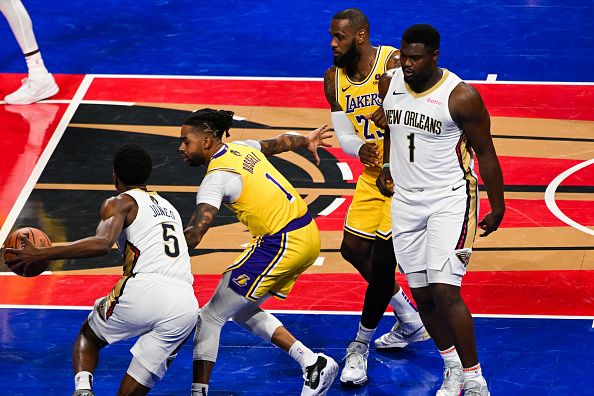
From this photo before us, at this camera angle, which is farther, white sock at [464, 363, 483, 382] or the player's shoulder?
the player's shoulder

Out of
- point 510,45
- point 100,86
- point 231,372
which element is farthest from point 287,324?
point 510,45

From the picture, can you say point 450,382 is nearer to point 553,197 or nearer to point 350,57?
point 350,57

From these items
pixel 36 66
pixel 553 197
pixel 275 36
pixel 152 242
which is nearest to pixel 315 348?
pixel 152 242

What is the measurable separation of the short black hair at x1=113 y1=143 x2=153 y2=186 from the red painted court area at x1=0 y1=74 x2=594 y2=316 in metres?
2.38

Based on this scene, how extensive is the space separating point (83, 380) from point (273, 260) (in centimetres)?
141

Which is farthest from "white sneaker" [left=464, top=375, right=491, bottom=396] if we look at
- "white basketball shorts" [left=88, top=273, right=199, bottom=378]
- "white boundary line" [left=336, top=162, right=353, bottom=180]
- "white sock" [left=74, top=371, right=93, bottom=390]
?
"white boundary line" [left=336, top=162, right=353, bottom=180]

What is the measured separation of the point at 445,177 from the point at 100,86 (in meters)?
6.83

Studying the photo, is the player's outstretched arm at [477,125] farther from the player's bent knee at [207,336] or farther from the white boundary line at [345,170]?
the white boundary line at [345,170]

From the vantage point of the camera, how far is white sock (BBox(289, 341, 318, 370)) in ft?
25.7

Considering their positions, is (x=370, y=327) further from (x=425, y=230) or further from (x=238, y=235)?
(x=238, y=235)

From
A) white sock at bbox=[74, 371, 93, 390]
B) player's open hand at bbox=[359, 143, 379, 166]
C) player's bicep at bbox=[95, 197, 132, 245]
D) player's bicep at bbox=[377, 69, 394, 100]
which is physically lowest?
white sock at bbox=[74, 371, 93, 390]

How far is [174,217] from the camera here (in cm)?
735

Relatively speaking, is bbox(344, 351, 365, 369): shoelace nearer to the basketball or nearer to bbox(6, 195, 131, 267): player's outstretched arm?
bbox(6, 195, 131, 267): player's outstretched arm

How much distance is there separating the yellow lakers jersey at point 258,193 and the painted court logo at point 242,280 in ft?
1.03
